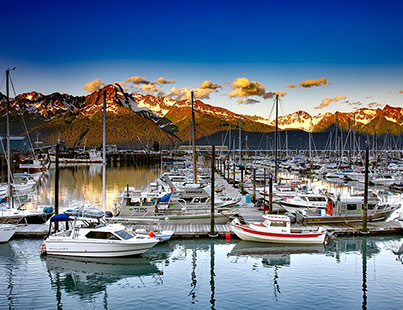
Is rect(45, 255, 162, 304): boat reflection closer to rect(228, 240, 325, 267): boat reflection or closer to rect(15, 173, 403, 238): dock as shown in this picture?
rect(15, 173, 403, 238): dock

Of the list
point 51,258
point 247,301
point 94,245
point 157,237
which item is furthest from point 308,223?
point 51,258

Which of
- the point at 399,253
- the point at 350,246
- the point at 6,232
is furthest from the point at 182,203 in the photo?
the point at 399,253

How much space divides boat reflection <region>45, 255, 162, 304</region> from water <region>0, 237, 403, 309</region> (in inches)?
2.0

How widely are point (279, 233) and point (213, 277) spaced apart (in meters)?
6.43

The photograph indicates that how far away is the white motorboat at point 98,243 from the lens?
23422mm

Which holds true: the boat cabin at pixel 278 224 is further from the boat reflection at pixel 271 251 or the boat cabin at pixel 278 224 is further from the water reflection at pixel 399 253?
the water reflection at pixel 399 253

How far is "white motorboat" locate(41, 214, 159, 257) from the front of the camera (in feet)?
76.8

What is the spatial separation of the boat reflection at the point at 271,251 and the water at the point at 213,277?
0.06m

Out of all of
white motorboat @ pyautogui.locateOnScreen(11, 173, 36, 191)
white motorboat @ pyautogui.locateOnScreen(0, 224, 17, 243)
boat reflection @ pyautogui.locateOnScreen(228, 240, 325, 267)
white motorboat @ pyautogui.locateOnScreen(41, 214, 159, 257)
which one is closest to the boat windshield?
white motorboat @ pyautogui.locateOnScreen(41, 214, 159, 257)

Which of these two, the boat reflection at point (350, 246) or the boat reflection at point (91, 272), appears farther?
the boat reflection at point (350, 246)

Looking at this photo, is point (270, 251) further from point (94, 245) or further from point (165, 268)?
point (94, 245)

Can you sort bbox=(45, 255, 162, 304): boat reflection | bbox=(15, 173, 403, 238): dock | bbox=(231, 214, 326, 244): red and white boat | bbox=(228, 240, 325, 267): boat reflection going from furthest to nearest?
bbox=(15, 173, 403, 238): dock → bbox=(231, 214, 326, 244): red and white boat → bbox=(228, 240, 325, 267): boat reflection → bbox=(45, 255, 162, 304): boat reflection

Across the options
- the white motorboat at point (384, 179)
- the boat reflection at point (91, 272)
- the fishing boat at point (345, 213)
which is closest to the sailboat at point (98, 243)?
the boat reflection at point (91, 272)

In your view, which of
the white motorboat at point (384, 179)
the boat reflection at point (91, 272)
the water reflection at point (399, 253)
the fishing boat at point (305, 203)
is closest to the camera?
the boat reflection at point (91, 272)
